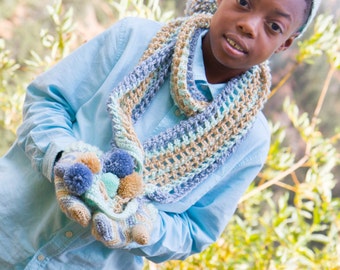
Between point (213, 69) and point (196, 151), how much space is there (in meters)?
0.15

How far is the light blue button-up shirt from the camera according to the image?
973 millimetres

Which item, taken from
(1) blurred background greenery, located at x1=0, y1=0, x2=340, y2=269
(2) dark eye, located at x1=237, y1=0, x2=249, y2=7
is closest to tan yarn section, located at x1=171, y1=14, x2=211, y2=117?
(2) dark eye, located at x1=237, y1=0, x2=249, y2=7

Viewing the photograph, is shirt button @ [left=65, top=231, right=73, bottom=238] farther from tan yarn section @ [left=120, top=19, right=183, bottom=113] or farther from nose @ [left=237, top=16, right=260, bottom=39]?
nose @ [left=237, top=16, right=260, bottom=39]

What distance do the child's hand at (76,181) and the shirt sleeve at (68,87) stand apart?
0.14 m

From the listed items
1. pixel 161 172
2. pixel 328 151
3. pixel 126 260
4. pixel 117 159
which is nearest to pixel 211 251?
pixel 328 151

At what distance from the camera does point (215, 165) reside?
1017 millimetres

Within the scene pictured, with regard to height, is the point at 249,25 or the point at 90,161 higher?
the point at 249,25

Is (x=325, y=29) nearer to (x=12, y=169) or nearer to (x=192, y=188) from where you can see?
(x=192, y=188)

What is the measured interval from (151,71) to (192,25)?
12 cm

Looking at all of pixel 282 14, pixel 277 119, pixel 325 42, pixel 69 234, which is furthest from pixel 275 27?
pixel 277 119

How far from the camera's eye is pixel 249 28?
907 millimetres

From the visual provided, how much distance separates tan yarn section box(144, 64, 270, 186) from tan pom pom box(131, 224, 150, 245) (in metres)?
0.15

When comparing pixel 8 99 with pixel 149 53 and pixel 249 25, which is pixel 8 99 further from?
pixel 249 25

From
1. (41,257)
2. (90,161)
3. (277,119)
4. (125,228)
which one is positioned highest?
(90,161)
